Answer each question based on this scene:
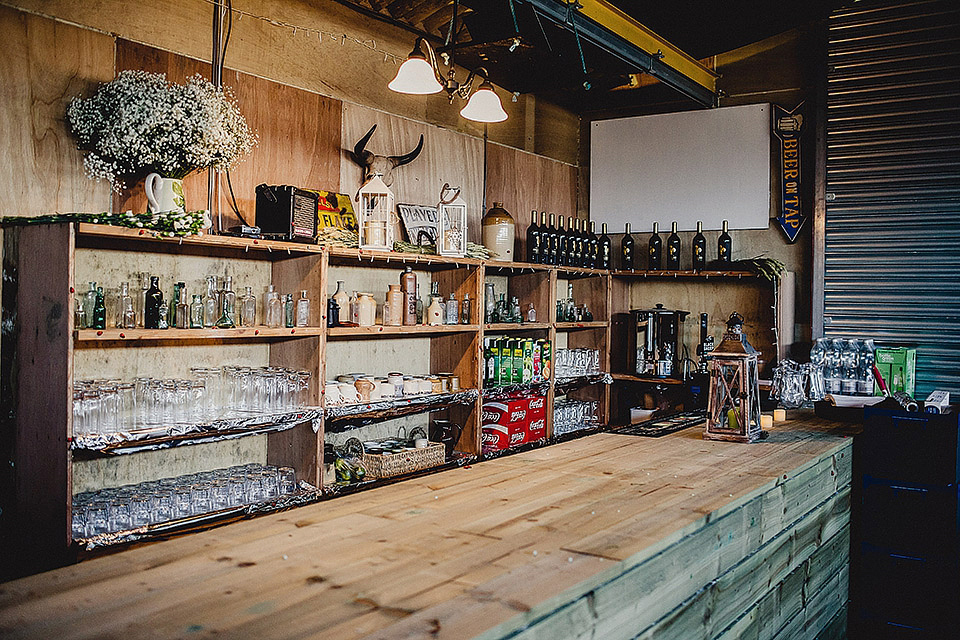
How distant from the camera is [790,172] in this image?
19.1ft

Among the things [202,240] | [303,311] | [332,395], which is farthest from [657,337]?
[202,240]

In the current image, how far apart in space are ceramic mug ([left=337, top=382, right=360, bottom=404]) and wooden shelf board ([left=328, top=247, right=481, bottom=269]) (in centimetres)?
67

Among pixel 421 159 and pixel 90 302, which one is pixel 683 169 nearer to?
pixel 421 159

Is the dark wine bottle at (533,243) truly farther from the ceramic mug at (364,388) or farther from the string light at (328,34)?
the ceramic mug at (364,388)

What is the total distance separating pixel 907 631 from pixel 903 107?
316 cm

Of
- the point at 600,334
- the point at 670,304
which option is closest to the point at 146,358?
the point at 600,334

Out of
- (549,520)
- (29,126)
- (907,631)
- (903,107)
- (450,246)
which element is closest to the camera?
(549,520)

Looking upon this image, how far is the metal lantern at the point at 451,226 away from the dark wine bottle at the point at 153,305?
5.65 ft

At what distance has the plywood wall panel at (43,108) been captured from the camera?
3.06 m

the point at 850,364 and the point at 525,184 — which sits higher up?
the point at 525,184

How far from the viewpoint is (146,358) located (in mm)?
3564

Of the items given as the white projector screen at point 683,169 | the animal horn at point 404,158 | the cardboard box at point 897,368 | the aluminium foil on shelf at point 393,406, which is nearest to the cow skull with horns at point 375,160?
the animal horn at point 404,158

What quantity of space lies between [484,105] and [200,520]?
2.33 meters

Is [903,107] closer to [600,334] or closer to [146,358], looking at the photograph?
[600,334]
